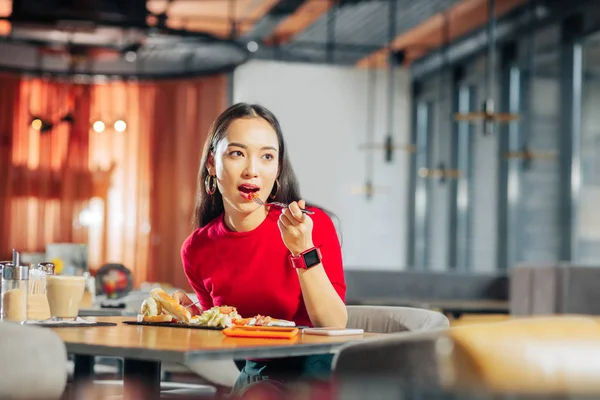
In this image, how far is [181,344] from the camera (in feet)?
5.74

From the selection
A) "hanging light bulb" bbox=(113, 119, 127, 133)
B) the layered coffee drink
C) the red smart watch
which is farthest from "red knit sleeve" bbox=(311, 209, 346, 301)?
"hanging light bulb" bbox=(113, 119, 127, 133)

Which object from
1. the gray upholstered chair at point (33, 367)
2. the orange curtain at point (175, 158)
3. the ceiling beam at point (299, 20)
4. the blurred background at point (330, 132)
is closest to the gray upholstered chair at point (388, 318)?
the gray upholstered chair at point (33, 367)

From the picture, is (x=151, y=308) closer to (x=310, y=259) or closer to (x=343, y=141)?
(x=310, y=259)

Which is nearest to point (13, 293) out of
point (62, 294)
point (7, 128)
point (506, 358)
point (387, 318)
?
point (62, 294)

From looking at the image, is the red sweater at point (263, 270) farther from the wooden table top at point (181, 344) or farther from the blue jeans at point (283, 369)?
the wooden table top at point (181, 344)

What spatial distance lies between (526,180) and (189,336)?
29.1 feet

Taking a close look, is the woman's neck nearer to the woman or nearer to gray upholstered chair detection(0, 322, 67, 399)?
the woman

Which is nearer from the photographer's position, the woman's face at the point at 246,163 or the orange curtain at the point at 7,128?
the woman's face at the point at 246,163

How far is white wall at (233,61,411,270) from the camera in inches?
501

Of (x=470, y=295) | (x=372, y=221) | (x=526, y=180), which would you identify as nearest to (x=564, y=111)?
(x=526, y=180)

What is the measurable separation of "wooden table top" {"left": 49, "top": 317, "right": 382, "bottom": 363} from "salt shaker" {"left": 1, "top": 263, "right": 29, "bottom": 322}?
6.2 inches

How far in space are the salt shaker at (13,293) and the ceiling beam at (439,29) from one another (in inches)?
361

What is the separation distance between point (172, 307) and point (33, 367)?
27.0 inches

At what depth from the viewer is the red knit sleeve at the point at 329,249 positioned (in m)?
2.37
